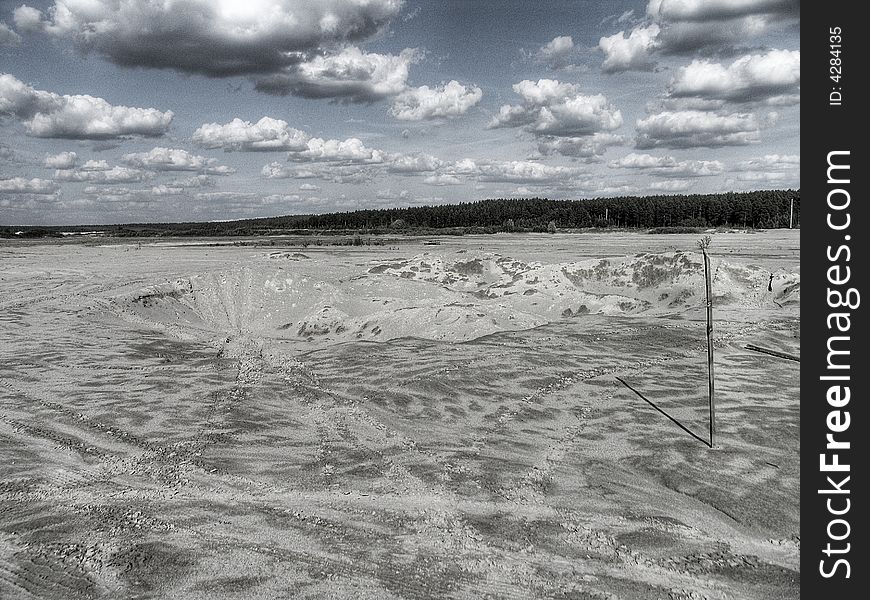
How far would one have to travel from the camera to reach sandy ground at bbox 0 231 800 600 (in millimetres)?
6871

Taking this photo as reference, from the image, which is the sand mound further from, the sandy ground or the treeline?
the treeline

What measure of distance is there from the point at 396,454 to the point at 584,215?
10289 cm

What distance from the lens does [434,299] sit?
81.4 feet

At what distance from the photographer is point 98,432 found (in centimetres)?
1129

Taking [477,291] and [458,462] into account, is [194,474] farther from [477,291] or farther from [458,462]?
[477,291]

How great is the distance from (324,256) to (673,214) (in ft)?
232

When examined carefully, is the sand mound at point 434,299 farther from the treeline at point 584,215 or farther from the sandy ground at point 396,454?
the treeline at point 584,215

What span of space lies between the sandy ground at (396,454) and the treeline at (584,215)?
68668 mm

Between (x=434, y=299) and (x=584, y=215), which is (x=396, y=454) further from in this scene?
(x=584, y=215)

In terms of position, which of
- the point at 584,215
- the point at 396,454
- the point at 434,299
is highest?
the point at 584,215

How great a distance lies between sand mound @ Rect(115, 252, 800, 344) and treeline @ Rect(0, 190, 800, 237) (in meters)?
59.0

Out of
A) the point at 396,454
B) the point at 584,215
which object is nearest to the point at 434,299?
the point at 396,454

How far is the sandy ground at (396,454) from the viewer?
687 cm
